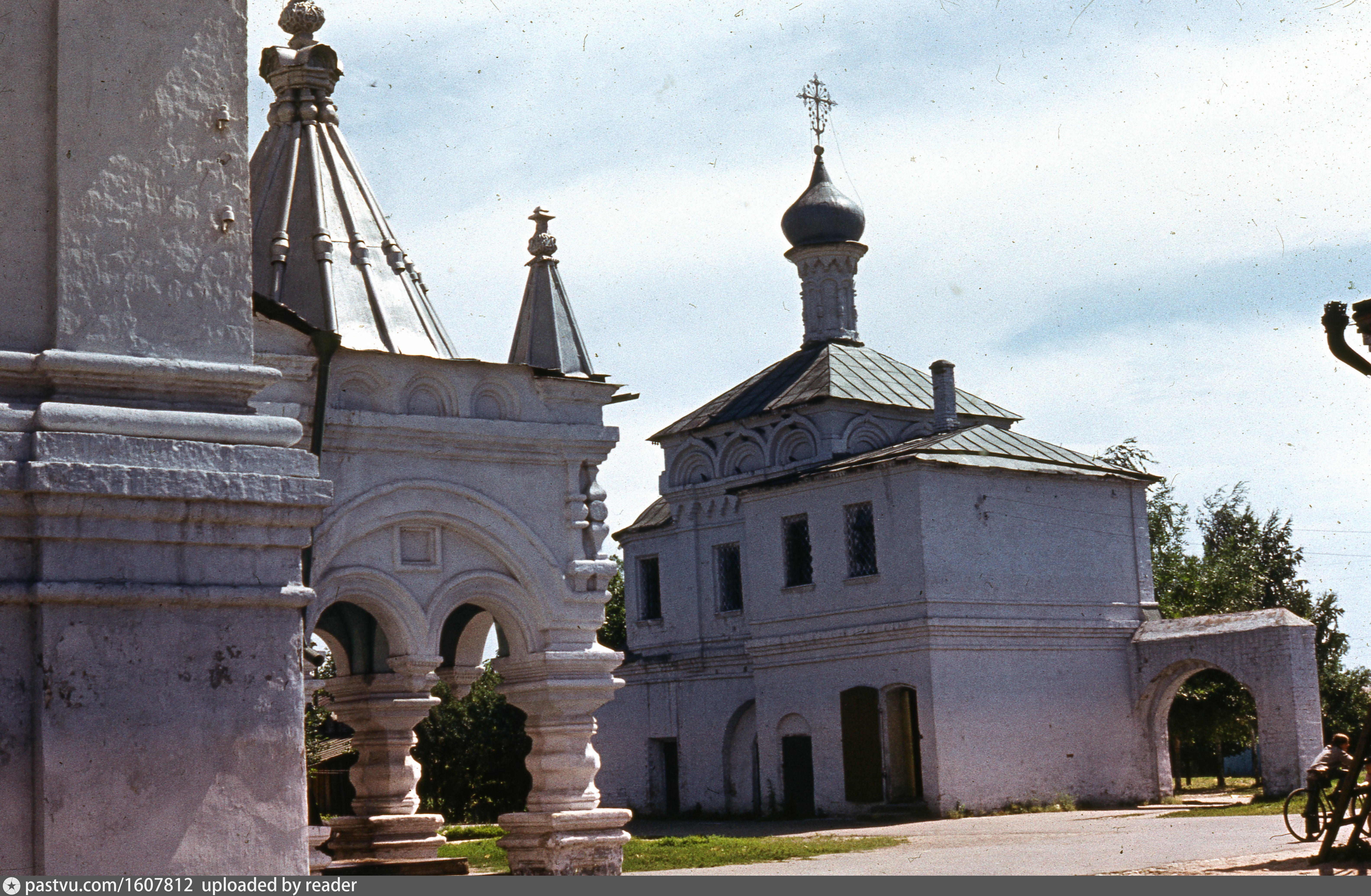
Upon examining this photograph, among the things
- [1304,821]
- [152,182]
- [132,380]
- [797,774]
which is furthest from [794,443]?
[132,380]

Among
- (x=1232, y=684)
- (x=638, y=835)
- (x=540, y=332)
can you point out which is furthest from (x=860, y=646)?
(x=540, y=332)

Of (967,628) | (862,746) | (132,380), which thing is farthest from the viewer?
(862,746)

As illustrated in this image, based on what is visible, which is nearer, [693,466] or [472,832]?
[472,832]

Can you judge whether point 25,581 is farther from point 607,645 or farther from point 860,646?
point 607,645

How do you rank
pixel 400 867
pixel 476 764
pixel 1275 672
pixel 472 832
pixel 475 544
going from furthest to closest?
1. pixel 476 764
2. pixel 1275 672
3. pixel 472 832
4. pixel 400 867
5. pixel 475 544

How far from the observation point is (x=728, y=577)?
29.7m

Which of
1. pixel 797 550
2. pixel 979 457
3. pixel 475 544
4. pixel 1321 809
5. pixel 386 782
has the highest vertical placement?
pixel 979 457

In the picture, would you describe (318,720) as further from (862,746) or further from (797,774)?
(862,746)

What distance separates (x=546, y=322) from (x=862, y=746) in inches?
552

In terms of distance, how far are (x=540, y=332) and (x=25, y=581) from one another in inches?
349

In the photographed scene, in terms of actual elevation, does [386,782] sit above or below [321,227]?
below

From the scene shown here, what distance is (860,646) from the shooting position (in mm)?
25312

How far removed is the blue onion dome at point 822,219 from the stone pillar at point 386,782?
808 inches

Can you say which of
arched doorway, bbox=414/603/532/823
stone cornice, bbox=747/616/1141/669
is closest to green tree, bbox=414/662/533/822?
arched doorway, bbox=414/603/532/823
